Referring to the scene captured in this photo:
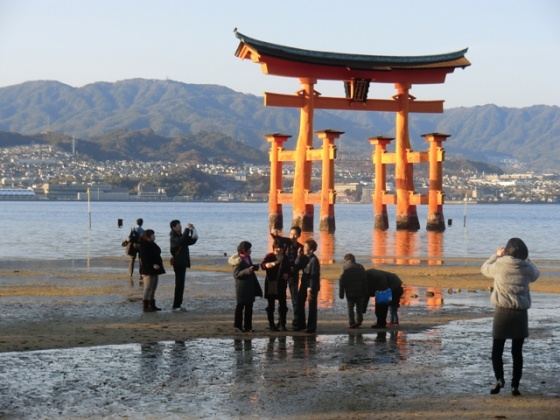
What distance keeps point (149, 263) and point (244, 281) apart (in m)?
2.82

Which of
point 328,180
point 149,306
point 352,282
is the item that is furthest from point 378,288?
point 328,180

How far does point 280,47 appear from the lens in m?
52.5

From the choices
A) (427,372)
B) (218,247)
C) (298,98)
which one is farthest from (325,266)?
(298,98)

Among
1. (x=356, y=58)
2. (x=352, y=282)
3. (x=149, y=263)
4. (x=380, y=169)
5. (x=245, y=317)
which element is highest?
(x=356, y=58)

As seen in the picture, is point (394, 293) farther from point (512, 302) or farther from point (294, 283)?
point (512, 302)

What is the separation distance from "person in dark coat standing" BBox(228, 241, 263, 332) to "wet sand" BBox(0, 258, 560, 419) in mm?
319

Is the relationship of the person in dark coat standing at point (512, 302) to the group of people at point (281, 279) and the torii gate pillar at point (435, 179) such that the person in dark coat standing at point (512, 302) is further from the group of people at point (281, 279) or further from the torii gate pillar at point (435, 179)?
the torii gate pillar at point (435, 179)

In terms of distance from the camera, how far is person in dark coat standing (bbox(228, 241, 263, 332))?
46.8ft

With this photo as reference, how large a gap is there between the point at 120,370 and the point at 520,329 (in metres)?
4.41

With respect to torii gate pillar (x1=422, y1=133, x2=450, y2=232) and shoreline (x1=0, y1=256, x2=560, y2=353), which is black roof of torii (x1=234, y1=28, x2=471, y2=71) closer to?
torii gate pillar (x1=422, y1=133, x2=450, y2=232)

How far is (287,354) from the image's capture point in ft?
41.6

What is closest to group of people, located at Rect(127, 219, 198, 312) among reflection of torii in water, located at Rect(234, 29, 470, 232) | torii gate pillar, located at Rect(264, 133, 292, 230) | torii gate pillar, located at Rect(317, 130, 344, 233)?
reflection of torii in water, located at Rect(234, 29, 470, 232)

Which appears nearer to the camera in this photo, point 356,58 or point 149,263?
point 149,263

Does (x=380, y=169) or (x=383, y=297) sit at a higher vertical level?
(x=380, y=169)
